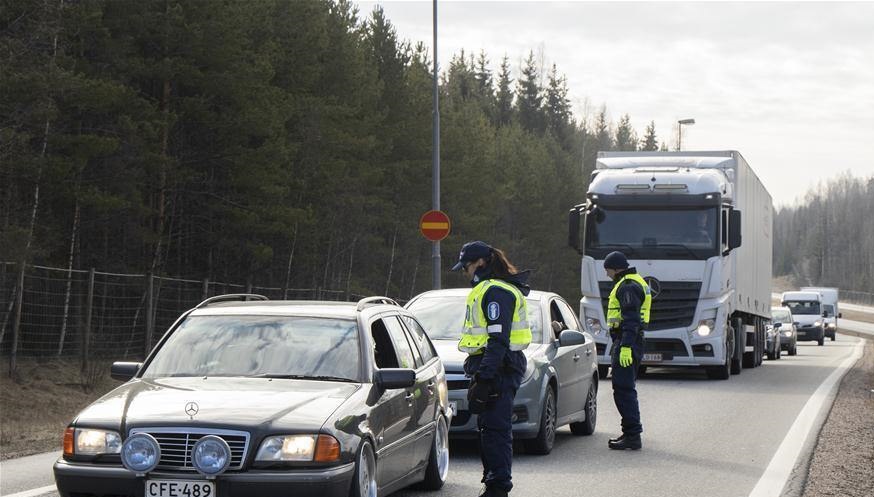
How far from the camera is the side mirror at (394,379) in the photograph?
26.9 feet

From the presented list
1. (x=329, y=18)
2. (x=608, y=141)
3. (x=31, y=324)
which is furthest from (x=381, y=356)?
(x=608, y=141)

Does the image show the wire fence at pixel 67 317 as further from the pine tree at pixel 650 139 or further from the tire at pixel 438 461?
the pine tree at pixel 650 139

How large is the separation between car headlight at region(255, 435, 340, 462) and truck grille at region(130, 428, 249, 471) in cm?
10

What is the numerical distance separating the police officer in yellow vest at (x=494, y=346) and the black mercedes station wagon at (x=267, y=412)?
50 cm

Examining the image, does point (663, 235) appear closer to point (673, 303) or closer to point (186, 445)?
point (673, 303)

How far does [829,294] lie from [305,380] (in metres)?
88.9

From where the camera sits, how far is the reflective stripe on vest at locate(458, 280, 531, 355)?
9031 millimetres

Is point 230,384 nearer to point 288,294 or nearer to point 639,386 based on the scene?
point 639,386

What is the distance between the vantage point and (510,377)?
9.07 metres

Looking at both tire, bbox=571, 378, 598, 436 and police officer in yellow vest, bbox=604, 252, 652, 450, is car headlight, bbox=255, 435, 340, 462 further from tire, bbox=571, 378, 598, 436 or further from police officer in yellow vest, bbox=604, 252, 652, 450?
tire, bbox=571, 378, 598, 436

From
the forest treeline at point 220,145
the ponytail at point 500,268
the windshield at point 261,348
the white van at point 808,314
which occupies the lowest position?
the white van at point 808,314

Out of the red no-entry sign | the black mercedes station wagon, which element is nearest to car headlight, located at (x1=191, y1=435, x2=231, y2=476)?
the black mercedes station wagon

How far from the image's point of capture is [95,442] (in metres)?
7.34

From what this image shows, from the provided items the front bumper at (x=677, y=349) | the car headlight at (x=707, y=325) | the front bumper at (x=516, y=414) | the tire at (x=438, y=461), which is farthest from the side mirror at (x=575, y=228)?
the tire at (x=438, y=461)
